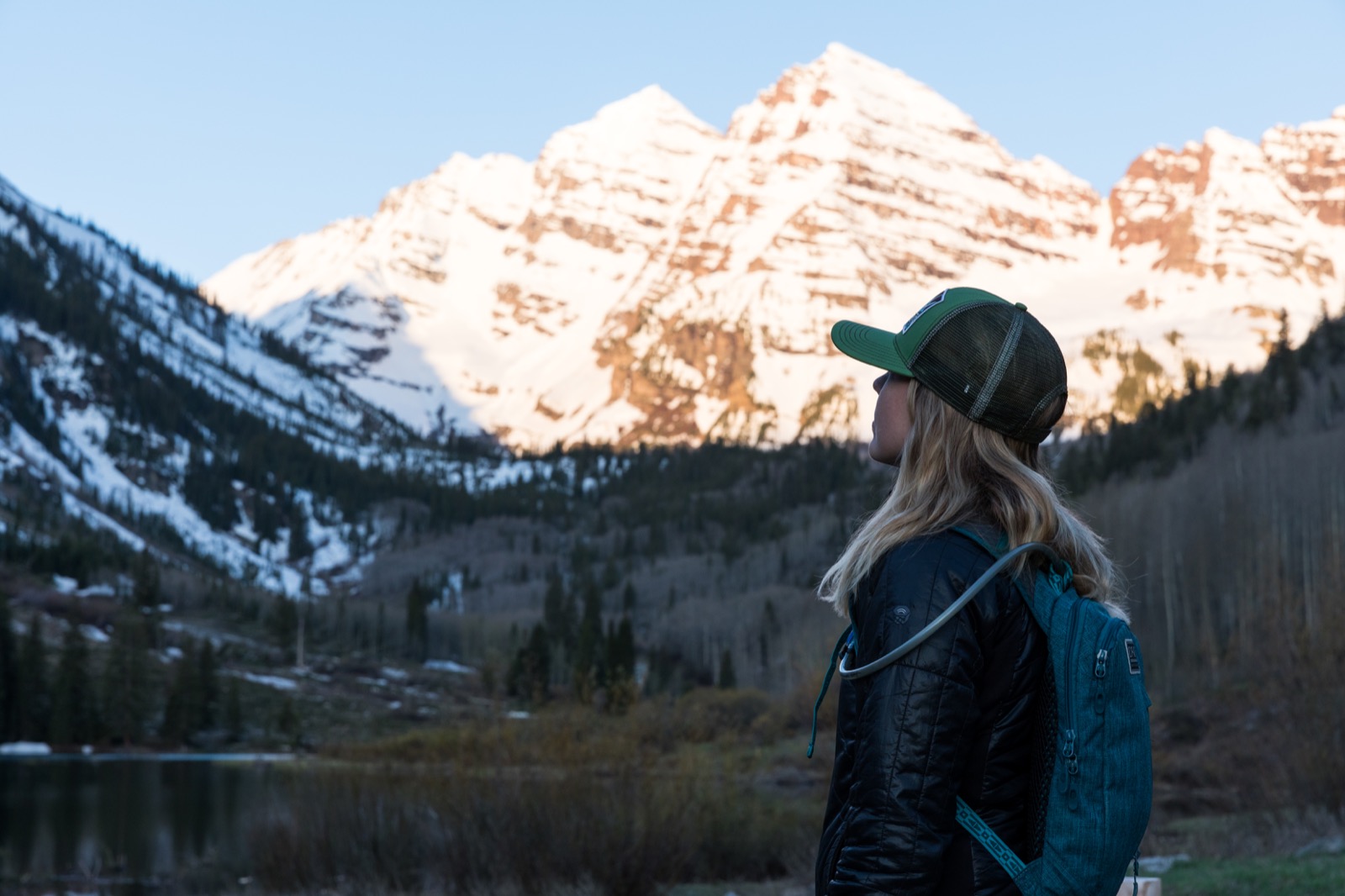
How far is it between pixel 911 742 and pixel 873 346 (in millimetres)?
1024

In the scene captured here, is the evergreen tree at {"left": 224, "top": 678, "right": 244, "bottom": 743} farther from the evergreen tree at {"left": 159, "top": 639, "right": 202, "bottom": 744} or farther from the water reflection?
the water reflection

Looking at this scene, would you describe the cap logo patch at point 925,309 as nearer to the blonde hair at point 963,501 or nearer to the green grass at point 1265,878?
the blonde hair at point 963,501

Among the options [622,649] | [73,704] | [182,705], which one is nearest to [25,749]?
[73,704]

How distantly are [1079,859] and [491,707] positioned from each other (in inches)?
908

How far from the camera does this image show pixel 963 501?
3168 mm

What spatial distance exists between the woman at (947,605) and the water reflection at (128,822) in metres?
26.7

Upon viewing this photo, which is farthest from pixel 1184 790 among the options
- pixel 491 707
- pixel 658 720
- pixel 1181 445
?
pixel 1181 445

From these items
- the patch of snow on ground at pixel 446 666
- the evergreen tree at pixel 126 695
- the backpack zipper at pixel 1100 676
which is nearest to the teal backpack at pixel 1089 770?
the backpack zipper at pixel 1100 676

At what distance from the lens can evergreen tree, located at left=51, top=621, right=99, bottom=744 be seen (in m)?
91.1

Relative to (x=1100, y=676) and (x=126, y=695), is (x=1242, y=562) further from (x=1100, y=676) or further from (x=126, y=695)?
(x=1100, y=676)

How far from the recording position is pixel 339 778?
2556cm

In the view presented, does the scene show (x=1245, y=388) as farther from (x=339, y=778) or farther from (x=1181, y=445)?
(x=339, y=778)

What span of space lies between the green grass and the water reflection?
1900 cm

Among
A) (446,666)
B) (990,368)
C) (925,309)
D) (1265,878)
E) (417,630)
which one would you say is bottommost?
(446,666)
